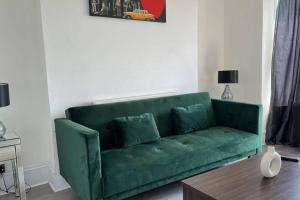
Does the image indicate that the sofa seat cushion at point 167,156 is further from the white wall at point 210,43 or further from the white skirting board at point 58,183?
the white wall at point 210,43

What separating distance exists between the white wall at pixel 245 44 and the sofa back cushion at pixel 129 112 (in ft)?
2.93

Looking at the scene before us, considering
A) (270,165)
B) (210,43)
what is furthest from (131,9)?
(270,165)

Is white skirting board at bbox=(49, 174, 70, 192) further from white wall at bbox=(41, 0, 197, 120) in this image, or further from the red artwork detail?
the red artwork detail

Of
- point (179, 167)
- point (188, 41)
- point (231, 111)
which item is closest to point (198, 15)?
point (188, 41)

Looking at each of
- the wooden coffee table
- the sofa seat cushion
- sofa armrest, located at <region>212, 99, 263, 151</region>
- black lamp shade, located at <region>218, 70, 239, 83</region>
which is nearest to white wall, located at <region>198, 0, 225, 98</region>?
black lamp shade, located at <region>218, 70, 239, 83</region>

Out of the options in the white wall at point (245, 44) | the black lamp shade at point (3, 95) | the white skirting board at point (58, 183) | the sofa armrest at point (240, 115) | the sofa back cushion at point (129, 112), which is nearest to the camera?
the black lamp shade at point (3, 95)

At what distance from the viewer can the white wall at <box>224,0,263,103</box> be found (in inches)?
146

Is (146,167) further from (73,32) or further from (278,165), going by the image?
(73,32)

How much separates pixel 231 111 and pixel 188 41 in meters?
1.09

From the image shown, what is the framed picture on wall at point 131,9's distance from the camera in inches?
109

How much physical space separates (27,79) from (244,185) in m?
2.18

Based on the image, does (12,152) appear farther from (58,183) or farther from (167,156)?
(167,156)

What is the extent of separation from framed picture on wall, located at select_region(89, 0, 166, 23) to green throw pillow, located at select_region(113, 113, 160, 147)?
1.15 metres

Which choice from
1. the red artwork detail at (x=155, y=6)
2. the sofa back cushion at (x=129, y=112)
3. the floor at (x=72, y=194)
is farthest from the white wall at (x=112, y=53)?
the floor at (x=72, y=194)
